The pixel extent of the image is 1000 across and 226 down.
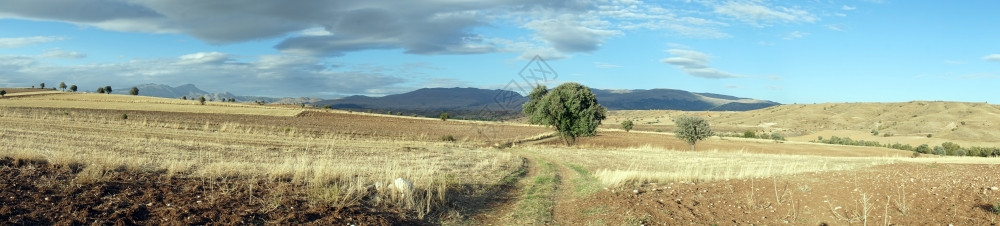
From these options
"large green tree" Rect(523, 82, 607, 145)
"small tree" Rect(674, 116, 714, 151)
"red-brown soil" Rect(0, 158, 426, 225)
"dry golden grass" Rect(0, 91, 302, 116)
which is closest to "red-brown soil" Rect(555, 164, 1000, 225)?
"red-brown soil" Rect(0, 158, 426, 225)

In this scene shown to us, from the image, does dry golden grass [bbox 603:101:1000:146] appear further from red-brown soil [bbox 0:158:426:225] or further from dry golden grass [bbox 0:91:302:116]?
red-brown soil [bbox 0:158:426:225]

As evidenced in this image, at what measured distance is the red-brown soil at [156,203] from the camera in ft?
25.9

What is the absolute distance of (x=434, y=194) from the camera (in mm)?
12031

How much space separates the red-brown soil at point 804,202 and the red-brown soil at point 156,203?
444 cm

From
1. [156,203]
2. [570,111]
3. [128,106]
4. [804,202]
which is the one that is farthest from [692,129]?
[128,106]

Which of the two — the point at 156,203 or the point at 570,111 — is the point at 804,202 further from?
the point at 570,111

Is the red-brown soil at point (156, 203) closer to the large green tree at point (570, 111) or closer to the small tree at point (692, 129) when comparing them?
the large green tree at point (570, 111)

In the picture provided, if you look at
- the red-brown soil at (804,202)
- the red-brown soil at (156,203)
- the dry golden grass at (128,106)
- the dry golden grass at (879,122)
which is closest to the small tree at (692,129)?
the red-brown soil at (804,202)

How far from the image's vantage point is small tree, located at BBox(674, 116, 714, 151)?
46625 millimetres

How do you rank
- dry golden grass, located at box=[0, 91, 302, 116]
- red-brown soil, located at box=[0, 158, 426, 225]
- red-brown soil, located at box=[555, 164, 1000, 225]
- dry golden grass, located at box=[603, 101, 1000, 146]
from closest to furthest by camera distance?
red-brown soil, located at box=[0, 158, 426, 225]
red-brown soil, located at box=[555, 164, 1000, 225]
dry golden grass, located at box=[0, 91, 302, 116]
dry golden grass, located at box=[603, 101, 1000, 146]

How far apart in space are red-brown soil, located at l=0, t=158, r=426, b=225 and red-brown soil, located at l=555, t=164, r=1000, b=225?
4439 mm

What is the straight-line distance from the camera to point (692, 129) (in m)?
46.5

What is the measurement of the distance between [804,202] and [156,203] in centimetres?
1184

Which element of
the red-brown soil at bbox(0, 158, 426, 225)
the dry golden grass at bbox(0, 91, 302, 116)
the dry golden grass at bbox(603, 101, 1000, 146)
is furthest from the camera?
the dry golden grass at bbox(603, 101, 1000, 146)
